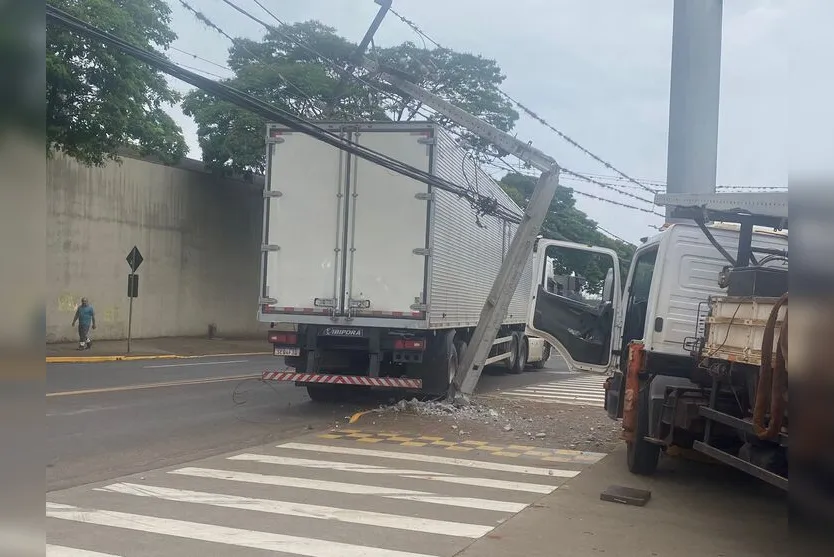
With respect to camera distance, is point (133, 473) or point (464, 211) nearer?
point (133, 473)

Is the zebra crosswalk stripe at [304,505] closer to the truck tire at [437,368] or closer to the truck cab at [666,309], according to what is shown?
the truck cab at [666,309]

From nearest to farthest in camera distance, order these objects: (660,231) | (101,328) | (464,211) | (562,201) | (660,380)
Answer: (660,380), (660,231), (464,211), (101,328), (562,201)

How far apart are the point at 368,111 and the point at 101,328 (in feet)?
37.1

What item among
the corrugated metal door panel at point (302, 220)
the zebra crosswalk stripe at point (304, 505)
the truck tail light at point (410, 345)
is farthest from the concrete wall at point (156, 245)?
the zebra crosswalk stripe at point (304, 505)

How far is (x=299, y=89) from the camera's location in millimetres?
26297

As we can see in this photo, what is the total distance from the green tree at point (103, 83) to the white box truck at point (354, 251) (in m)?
7.92

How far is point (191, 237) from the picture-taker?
30.2 m

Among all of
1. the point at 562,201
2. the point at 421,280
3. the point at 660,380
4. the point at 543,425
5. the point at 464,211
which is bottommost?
the point at 543,425

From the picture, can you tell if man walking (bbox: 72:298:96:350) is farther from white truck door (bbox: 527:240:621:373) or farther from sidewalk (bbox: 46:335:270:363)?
white truck door (bbox: 527:240:621:373)

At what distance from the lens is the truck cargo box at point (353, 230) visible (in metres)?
12.0

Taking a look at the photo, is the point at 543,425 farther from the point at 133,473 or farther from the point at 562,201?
the point at 562,201

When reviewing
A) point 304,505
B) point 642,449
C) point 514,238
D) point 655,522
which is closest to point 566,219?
point 514,238

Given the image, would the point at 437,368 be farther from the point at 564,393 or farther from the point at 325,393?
the point at 564,393

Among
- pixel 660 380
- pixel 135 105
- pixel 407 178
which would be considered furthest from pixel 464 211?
pixel 135 105
